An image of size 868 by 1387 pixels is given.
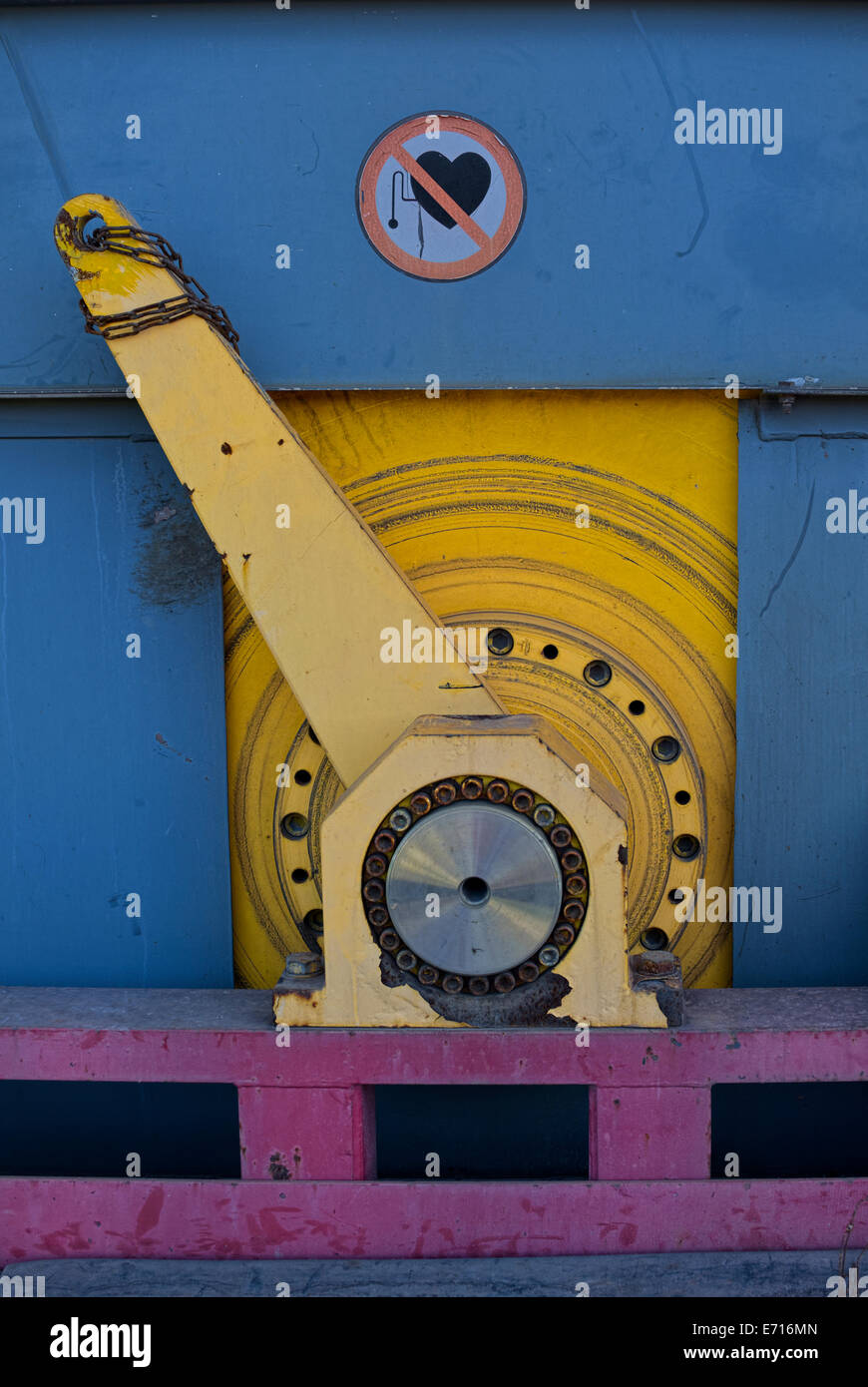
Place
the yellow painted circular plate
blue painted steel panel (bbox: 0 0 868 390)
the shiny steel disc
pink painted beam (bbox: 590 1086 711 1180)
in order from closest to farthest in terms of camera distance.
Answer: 1. the shiny steel disc
2. pink painted beam (bbox: 590 1086 711 1180)
3. blue painted steel panel (bbox: 0 0 868 390)
4. the yellow painted circular plate

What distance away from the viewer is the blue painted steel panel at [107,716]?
268 centimetres

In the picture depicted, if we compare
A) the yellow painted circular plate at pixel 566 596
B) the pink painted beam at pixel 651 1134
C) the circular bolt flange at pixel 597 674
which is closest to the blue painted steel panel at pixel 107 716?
the yellow painted circular plate at pixel 566 596

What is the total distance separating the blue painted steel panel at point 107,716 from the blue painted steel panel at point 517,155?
262mm

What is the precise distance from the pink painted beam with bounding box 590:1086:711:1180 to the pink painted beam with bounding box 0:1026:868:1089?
0.14 ft

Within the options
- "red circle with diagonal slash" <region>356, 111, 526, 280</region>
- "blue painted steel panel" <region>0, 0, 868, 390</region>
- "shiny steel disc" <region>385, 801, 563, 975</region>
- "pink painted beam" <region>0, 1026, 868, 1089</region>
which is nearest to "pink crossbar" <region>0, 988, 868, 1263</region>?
"pink painted beam" <region>0, 1026, 868, 1089</region>

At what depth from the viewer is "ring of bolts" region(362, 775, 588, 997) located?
2148mm

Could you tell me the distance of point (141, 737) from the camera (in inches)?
107

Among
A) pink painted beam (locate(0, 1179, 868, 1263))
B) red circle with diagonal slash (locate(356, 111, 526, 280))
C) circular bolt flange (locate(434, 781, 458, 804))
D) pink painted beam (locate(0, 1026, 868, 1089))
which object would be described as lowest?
pink painted beam (locate(0, 1179, 868, 1263))

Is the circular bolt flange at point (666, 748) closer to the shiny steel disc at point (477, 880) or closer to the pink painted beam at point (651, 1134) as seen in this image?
the shiny steel disc at point (477, 880)

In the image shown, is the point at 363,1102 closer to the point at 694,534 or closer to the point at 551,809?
the point at 551,809

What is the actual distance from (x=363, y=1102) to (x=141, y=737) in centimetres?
112

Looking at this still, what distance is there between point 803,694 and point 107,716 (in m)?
1.87

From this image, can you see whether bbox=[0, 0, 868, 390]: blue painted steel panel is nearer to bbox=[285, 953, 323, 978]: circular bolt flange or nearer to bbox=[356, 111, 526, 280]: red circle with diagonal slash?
bbox=[356, 111, 526, 280]: red circle with diagonal slash

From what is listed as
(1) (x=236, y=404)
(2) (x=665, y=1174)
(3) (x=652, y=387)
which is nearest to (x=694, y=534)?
(3) (x=652, y=387)
